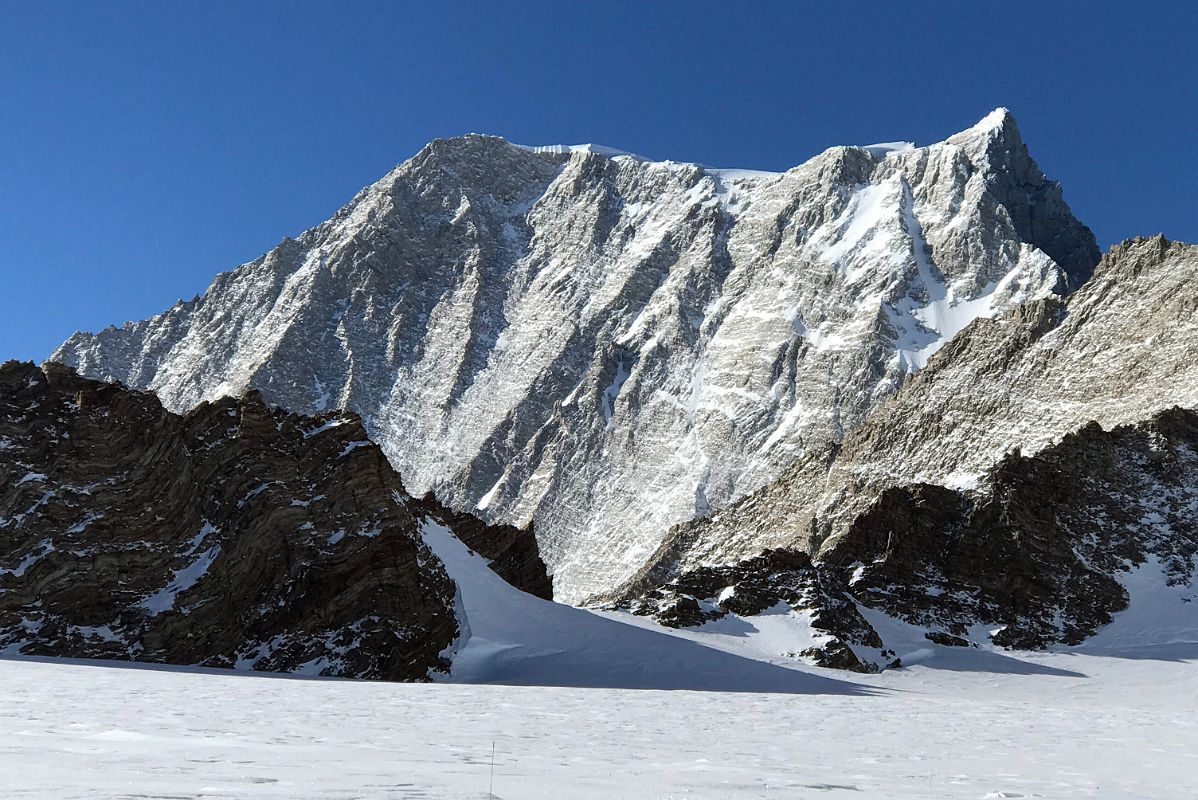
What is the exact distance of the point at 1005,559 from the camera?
65.9m

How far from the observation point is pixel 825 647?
5022 centimetres

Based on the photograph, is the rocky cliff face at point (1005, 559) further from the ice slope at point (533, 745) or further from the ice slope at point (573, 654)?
the ice slope at point (533, 745)

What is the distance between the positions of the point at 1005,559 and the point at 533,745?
58.1 m

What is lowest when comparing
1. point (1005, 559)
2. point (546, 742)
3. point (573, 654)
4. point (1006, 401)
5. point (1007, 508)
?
point (573, 654)

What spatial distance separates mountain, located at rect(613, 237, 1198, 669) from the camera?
58.8m

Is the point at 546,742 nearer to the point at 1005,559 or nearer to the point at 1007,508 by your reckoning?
the point at 1005,559

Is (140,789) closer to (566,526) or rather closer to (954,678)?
(954,678)

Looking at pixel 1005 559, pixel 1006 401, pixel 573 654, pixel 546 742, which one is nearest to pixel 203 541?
pixel 573 654

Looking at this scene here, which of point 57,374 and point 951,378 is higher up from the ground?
point 951,378

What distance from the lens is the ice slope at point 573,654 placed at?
130 ft

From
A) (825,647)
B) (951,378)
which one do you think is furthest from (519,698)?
(951,378)

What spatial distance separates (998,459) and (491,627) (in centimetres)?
5833

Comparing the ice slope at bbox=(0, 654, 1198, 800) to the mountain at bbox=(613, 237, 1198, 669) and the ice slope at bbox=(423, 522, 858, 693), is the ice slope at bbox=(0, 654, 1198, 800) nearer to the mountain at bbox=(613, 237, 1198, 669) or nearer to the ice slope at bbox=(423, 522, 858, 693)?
the ice slope at bbox=(423, 522, 858, 693)

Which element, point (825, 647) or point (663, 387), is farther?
point (663, 387)
